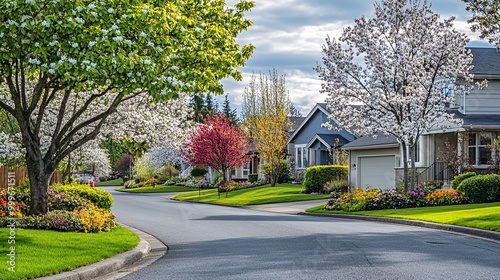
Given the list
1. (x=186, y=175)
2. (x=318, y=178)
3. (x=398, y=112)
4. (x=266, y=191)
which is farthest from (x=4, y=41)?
(x=186, y=175)

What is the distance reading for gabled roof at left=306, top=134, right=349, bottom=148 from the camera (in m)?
51.5

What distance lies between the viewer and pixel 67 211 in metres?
17.1

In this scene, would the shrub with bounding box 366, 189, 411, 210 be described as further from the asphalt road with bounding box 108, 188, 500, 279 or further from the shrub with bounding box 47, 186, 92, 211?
the shrub with bounding box 47, 186, 92, 211

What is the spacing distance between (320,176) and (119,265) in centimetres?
3246

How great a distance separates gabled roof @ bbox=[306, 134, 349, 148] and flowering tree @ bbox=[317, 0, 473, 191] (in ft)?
72.6

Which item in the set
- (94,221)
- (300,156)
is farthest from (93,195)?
(300,156)

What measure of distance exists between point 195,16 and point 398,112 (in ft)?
50.5

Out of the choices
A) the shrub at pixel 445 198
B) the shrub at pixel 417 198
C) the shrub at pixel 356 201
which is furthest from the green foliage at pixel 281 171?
the shrub at pixel 445 198

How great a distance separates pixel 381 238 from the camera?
15852 mm

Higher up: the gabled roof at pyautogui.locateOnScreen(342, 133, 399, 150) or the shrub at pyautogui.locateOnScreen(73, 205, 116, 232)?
the gabled roof at pyautogui.locateOnScreen(342, 133, 399, 150)

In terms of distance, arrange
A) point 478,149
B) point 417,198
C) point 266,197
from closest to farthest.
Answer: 1. point 417,198
2. point 478,149
3. point 266,197

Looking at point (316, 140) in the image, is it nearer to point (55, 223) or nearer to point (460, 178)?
point (460, 178)

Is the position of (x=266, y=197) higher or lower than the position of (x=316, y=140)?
lower

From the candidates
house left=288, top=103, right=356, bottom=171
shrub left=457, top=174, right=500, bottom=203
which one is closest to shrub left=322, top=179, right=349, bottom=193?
house left=288, top=103, right=356, bottom=171
